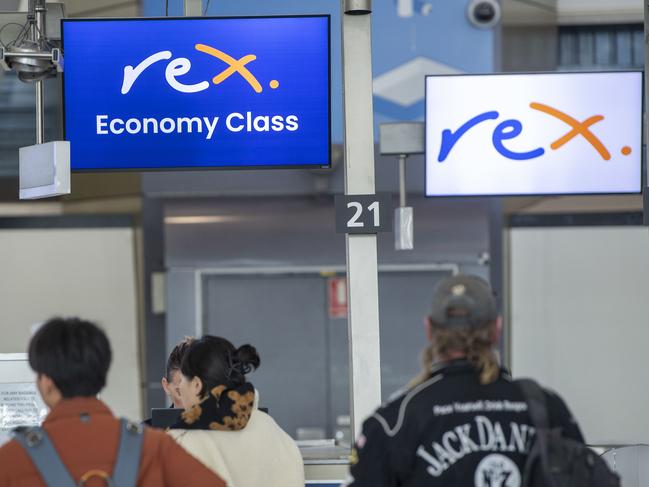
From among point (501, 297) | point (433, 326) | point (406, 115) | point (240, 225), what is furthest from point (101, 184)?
point (433, 326)

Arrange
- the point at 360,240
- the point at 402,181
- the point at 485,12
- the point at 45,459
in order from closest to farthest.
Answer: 1. the point at 45,459
2. the point at 360,240
3. the point at 402,181
4. the point at 485,12

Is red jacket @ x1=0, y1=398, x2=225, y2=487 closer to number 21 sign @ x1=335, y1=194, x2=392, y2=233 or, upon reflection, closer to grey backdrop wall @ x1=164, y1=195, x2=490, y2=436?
number 21 sign @ x1=335, y1=194, x2=392, y2=233

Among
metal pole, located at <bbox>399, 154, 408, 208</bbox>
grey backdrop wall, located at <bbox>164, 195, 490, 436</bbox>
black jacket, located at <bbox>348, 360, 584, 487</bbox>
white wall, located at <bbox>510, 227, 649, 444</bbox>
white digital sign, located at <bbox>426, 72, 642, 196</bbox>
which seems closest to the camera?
black jacket, located at <bbox>348, 360, 584, 487</bbox>

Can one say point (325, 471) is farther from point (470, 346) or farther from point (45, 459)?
point (45, 459)

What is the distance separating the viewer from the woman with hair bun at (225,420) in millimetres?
3713

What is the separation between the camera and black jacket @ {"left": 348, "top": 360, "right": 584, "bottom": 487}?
279 centimetres

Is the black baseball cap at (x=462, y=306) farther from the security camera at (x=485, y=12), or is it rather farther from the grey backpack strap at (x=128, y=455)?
the security camera at (x=485, y=12)

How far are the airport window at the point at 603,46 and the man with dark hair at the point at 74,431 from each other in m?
6.83

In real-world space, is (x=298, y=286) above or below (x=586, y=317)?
above

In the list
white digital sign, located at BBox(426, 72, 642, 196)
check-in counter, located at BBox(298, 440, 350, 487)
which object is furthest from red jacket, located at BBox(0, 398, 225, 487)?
white digital sign, located at BBox(426, 72, 642, 196)

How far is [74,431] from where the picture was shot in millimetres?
2707

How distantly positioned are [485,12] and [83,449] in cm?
663

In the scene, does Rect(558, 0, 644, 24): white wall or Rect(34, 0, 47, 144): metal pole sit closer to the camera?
Rect(34, 0, 47, 144): metal pole

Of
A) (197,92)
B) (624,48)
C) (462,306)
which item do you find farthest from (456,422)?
(624,48)
